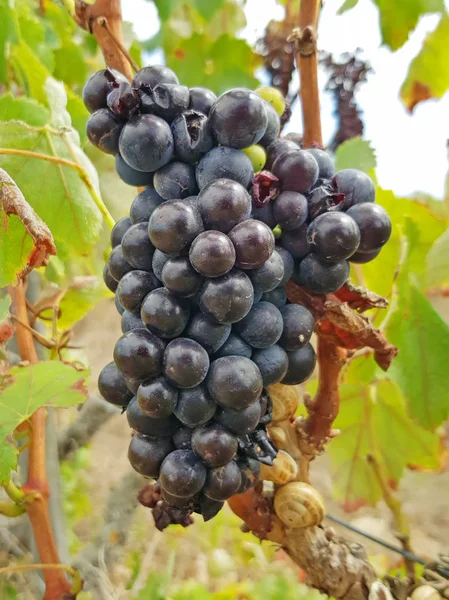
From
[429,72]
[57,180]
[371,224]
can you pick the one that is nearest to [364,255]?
[371,224]

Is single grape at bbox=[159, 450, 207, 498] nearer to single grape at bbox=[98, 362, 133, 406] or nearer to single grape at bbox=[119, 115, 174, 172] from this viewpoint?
single grape at bbox=[98, 362, 133, 406]

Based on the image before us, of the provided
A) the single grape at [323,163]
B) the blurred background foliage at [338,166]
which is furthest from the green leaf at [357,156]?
the single grape at [323,163]

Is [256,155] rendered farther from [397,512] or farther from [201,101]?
[397,512]

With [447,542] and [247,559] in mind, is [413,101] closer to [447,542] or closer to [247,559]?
[247,559]

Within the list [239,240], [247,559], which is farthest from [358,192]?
[247,559]

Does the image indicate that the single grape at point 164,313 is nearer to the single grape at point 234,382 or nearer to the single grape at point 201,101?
the single grape at point 234,382

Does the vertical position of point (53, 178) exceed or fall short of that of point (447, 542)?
it exceeds it
